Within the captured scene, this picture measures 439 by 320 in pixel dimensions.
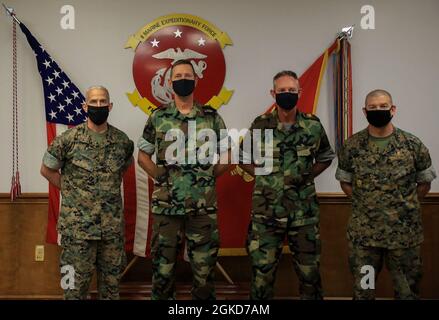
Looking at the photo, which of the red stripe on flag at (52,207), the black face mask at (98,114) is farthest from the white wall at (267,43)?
the black face mask at (98,114)

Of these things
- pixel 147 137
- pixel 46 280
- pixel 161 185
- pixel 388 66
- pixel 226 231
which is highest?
pixel 388 66

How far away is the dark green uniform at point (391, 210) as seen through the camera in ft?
8.98

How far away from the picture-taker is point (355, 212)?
2.86m

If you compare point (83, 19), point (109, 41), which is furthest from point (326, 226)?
point (83, 19)

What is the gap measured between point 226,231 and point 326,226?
0.82 metres

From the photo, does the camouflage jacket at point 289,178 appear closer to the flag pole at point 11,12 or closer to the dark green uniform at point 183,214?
the dark green uniform at point 183,214

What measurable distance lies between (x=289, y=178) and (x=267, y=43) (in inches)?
55.4

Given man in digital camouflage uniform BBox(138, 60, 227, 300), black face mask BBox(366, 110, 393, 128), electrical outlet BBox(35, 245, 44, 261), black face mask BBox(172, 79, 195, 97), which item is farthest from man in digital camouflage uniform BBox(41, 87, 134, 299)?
black face mask BBox(366, 110, 393, 128)

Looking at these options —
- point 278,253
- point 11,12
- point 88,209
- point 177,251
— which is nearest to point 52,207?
point 88,209

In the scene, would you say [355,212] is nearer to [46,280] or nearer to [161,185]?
[161,185]

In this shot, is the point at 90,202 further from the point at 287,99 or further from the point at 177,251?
the point at 287,99

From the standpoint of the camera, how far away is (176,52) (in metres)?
3.70

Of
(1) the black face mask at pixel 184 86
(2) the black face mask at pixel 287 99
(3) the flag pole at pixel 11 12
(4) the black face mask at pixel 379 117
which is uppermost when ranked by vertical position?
(3) the flag pole at pixel 11 12

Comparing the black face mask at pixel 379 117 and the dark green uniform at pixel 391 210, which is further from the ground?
the black face mask at pixel 379 117
